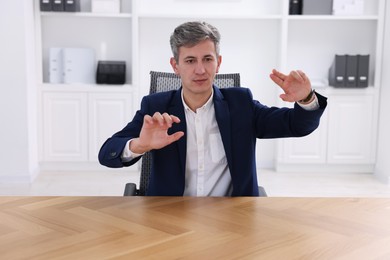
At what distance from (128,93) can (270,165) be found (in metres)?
1.54

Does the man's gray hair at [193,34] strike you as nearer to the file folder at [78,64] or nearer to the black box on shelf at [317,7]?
the file folder at [78,64]

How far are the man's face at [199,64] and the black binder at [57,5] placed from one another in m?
3.13

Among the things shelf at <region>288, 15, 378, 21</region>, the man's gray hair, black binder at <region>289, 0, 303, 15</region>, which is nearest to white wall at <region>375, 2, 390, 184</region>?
shelf at <region>288, 15, 378, 21</region>

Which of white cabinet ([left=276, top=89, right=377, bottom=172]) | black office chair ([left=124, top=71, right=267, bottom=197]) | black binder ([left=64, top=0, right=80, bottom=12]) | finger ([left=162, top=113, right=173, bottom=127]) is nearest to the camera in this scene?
finger ([left=162, top=113, right=173, bottom=127])

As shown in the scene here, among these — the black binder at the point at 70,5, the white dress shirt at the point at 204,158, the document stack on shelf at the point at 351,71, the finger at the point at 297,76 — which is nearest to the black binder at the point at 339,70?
the document stack on shelf at the point at 351,71

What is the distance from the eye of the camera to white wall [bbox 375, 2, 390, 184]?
16.5 ft

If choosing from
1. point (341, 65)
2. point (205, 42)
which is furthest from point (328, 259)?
point (341, 65)

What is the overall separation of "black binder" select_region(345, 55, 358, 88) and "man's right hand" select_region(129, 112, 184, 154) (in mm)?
3590

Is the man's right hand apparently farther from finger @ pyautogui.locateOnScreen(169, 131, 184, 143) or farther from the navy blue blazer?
the navy blue blazer

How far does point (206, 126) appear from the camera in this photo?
7.46 ft

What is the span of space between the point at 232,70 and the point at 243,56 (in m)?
0.17

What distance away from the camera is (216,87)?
234 cm

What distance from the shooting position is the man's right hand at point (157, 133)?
1.80m

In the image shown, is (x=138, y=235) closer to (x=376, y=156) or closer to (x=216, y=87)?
(x=216, y=87)
